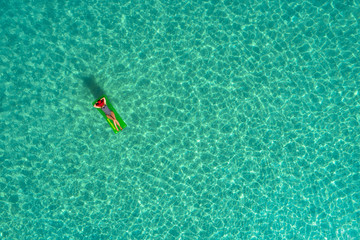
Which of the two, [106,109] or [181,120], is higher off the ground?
[106,109]

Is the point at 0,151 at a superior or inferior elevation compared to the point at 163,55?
inferior

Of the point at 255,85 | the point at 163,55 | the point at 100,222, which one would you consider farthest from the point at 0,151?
the point at 255,85

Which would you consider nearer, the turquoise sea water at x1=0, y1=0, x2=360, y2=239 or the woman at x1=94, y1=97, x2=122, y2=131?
the woman at x1=94, y1=97, x2=122, y2=131

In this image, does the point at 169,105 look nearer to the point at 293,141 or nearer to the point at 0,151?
the point at 293,141

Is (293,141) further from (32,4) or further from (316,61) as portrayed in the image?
(32,4)

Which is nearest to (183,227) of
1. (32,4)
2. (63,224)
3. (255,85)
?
(63,224)

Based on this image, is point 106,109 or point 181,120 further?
point 181,120

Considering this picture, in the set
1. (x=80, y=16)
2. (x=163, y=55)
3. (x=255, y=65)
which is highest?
(x=80, y=16)
